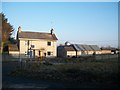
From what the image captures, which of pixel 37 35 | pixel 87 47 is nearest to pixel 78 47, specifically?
pixel 87 47

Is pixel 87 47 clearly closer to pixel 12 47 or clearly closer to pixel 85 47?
pixel 85 47

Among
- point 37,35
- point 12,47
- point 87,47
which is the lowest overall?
point 87,47

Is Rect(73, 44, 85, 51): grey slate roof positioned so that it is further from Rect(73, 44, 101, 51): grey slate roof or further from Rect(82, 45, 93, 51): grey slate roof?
Rect(82, 45, 93, 51): grey slate roof

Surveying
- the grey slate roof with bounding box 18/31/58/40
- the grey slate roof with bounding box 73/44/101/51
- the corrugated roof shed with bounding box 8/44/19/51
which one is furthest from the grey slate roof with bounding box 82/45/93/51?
the corrugated roof shed with bounding box 8/44/19/51

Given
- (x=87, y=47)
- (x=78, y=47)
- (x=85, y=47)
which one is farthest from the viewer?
(x=87, y=47)

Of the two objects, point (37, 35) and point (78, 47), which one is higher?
point (37, 35)

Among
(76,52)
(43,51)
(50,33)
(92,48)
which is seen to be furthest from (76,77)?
(92,48)

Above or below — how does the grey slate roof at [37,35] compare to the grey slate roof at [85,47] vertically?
above

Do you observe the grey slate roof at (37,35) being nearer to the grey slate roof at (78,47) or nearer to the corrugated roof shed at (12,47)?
the corrugated roof shed at (12,47)

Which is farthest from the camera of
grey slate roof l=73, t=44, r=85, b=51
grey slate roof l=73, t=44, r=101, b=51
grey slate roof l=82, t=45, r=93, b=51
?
grey slate roof l=82, t=45, r=93, b=51

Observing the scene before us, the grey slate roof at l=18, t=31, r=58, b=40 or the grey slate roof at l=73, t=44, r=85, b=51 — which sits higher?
the grey slate roof at l=18, t=31, r=58, b=40

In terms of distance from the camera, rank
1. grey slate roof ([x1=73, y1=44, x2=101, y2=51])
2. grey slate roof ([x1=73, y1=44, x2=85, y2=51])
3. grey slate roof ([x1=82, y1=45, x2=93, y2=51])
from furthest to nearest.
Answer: grey slate roof ([x1=82, y1=45, x2=93, y2=51]) < grey slate roof ([x1=73, y1=44, x2=101, y2=51]) < grey slate roof ([x1=73, y1=44, x2=85, y2=51])

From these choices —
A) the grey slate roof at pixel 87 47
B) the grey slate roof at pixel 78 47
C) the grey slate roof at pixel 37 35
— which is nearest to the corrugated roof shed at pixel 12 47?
the grey slate roof at pixel 37 35

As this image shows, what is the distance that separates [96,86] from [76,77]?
3.43m
